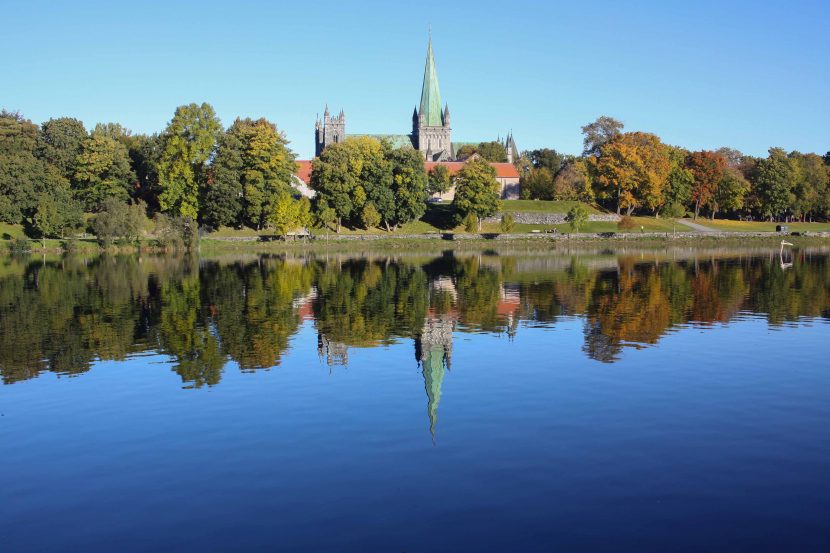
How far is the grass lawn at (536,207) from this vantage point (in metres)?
113

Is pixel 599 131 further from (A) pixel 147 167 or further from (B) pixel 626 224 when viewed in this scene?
(A) pixel 147 167

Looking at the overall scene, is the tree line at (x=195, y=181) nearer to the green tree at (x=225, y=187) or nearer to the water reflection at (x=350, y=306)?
the green tree at (x=225, y=187)

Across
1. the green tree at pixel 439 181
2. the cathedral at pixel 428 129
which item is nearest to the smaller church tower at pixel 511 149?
the cathedral at pixel 428 129

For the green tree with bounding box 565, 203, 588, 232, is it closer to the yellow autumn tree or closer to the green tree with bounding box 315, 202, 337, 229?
the yellow autumn tree

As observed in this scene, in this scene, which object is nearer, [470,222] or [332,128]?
[470,222]

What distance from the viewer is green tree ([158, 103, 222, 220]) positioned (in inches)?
3546

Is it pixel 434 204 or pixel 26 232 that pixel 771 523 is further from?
pixel 434 204

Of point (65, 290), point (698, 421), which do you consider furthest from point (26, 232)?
point (698, 421)

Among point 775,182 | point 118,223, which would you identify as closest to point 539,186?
point 775,182

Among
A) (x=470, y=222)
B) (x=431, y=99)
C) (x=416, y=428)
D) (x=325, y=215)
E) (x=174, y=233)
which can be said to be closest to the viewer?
(x=416, y=428)

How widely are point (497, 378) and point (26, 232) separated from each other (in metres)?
84.3

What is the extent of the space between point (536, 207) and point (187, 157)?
50.9 meters

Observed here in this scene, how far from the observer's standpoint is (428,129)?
577 ft

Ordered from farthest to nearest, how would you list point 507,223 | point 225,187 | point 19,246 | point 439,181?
1. point 439,181
2. point 507,223
3. point 225,187
4. point 19,246
